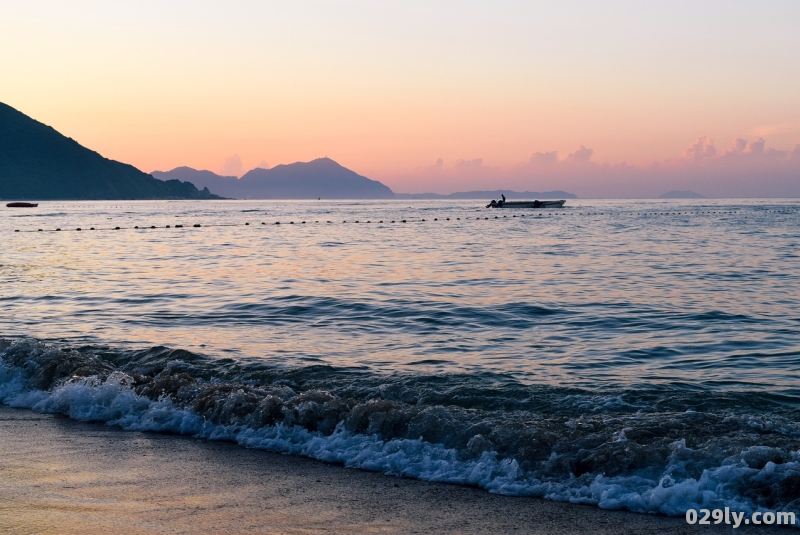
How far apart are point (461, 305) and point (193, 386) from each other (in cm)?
956

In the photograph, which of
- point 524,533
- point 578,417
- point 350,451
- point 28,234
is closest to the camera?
point 524,533

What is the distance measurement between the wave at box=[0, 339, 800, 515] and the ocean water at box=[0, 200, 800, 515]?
0.10 ft

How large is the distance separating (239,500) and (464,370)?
19.2ft

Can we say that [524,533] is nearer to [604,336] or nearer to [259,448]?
[259,448]

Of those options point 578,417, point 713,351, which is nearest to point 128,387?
point 578,417

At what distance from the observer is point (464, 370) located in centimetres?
1199

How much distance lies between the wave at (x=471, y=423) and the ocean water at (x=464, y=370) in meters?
0.03

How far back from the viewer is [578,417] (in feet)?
30.7

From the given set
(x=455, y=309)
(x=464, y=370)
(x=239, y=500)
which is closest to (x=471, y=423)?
(x=239, y=500)

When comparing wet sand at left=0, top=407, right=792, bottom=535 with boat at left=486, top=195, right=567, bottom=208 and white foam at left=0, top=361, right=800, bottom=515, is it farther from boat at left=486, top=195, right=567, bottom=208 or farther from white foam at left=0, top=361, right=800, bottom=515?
boat at left=486, top=195, right=567, bottom=208

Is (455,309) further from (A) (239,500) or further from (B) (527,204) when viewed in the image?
(B) (527,204)

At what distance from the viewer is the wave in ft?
23.3

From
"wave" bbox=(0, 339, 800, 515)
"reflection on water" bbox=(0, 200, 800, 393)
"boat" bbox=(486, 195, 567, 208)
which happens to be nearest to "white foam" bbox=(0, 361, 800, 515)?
"wave" bbox=(0, 339, 800, 515)

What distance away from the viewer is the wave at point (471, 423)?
7102mm
